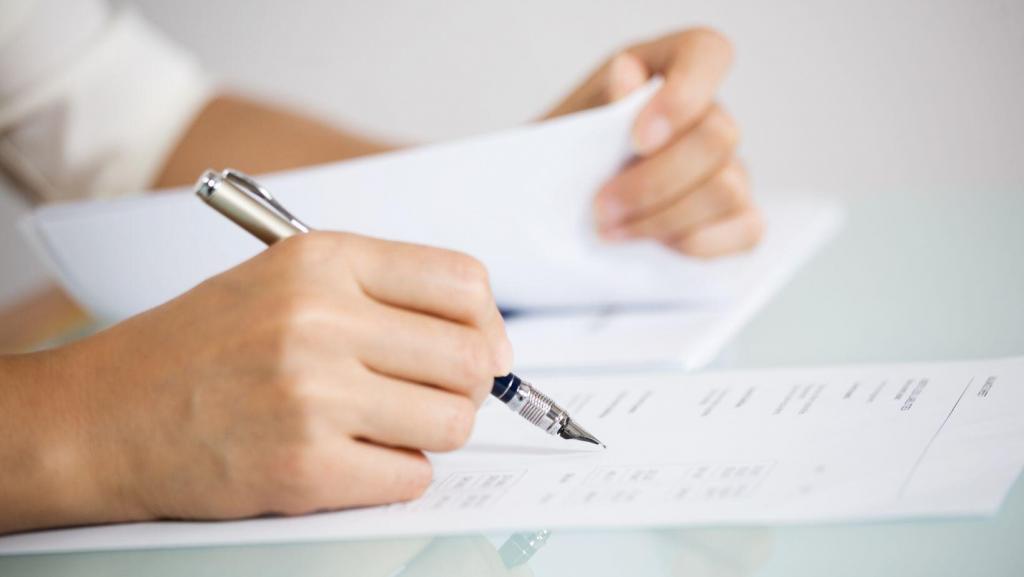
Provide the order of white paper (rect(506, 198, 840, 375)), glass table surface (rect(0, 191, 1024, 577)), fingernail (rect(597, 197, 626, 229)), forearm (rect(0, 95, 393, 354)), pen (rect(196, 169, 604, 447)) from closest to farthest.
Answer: glass table surface (rect(0, 191, 1024, 577)) < pen (rect(196, 169, 604, 447)) < white paper (rect(506, 198, 840, 375)) < fingernail (rect(597, 197, 626, 229)) < forearm (rect(0, 95, 393, 354))

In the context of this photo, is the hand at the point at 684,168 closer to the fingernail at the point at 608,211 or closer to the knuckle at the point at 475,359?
the fingernail at the point at 608,211

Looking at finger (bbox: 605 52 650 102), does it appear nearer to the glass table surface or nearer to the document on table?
the glass table surface

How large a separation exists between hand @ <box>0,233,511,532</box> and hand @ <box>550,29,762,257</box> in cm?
29

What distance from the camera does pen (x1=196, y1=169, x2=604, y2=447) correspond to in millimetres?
479

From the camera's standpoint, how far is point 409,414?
1.51 feet

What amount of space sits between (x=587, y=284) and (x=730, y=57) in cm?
21

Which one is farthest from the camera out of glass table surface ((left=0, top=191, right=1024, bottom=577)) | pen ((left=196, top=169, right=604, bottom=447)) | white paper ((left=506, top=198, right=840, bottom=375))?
white paper ((left=506, top=198, right=840, bottom=375))

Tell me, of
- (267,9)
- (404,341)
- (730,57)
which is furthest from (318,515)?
(267,9)

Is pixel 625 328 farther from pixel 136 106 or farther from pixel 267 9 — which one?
pixel 267 9

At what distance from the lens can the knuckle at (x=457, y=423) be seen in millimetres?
467

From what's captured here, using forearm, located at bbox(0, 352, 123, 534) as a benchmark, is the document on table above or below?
below

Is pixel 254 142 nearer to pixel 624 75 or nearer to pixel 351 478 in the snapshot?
pixel 624 75

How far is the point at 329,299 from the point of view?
453 millimetres

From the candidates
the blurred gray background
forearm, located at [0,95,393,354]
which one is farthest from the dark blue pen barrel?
the blurred gray background
